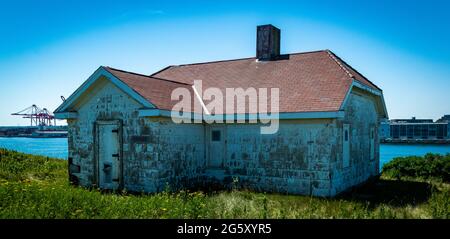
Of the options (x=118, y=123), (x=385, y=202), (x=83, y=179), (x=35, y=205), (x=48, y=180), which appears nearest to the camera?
(x=35, y=205)

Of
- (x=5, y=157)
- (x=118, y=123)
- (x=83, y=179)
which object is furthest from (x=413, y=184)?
(x=5, y=157)

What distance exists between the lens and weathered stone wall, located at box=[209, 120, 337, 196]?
37.3 ft

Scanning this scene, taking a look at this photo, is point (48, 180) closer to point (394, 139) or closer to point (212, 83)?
point (212, 83)

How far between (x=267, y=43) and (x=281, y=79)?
303 centimetres

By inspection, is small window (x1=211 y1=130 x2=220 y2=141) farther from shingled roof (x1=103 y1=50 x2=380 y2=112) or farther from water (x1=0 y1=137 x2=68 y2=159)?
water (x1=0 y1=137 x2=68 y2=159)

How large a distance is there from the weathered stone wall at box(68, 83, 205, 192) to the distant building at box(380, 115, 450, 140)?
276 feet

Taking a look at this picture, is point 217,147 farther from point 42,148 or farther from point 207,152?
point 42,148

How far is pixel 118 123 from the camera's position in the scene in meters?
12.1

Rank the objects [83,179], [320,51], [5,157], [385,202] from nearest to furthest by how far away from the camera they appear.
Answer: [385,202], [83,179], [320,51], [5,157]

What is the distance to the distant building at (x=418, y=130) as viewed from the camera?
291ft

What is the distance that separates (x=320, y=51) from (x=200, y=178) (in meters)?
7.50

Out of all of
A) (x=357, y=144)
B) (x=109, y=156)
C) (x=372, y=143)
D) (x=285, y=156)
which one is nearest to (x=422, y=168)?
(x=372, y=143)

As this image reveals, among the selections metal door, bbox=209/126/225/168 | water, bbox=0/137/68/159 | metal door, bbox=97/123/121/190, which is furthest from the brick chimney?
water, bbox=0/137/68/159

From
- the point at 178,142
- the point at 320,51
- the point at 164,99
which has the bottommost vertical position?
the point at 178,142
